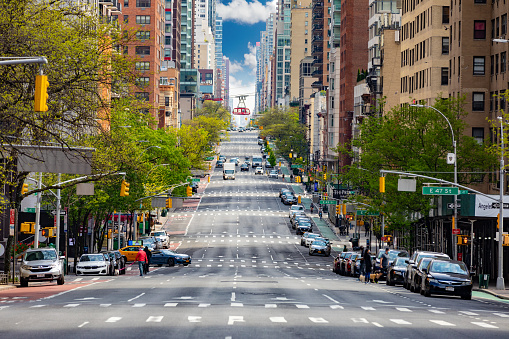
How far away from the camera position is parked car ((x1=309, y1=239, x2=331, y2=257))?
8038cm

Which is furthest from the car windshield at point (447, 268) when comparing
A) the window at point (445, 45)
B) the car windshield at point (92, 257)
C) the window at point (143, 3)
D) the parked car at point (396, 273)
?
the window at point (143, 3)

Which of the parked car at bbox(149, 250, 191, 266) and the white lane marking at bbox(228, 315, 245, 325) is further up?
the white lane marking at bbox(228, 315, 245, 325)

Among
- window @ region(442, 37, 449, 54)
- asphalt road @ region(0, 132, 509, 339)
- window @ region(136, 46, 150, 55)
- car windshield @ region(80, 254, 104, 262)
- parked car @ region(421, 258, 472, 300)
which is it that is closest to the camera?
asphalt road @ region(0, 132, 509, 339)

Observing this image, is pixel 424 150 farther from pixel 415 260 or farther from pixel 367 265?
pixel 415 260

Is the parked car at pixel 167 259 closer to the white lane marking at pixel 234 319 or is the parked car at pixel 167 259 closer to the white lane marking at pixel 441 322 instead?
the white lane marking at pixel 234 319

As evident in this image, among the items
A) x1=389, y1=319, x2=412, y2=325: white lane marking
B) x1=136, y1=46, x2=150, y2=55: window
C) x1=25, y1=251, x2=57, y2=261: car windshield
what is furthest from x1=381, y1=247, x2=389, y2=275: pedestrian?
x1=136, y1=46, x2=150, y2=55: window

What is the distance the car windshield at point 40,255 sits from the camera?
41500 mm

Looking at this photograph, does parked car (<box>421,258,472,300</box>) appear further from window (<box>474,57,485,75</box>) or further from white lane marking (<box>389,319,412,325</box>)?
window (<box>474,57,485,75</box>)

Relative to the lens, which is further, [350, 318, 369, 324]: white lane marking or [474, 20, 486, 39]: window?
[474, 20, 486, 39]: window

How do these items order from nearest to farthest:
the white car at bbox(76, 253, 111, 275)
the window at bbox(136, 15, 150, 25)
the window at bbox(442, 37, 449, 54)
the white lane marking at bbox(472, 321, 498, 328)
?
the white lane marking at bbox(472, 321, 498, 328)
the white car at bbox(76, 253, 111, 275)
the window at bbox(442, 37, 449, 54)
the window at bbox(136, 15, 150, 25)

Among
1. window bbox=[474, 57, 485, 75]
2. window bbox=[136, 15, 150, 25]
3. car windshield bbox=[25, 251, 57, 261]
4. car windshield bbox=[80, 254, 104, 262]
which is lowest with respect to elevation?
car windshield bbox=[80, 254, 104, 262]

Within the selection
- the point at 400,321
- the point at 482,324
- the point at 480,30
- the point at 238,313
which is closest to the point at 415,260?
the point at 482,324

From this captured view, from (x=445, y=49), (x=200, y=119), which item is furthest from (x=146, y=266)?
(x=200, y=119)

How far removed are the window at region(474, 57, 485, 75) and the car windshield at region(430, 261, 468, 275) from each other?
36.8 meters
